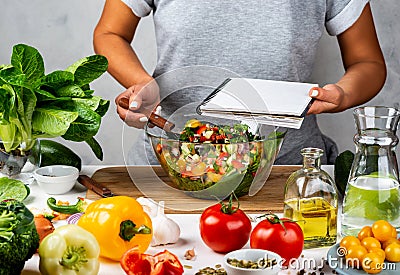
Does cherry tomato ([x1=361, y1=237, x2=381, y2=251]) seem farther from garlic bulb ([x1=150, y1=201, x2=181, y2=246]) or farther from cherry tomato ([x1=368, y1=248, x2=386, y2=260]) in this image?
garlic bulb ([x1=150, y1=201, x2=181, y2=246])

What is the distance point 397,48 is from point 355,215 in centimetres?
140

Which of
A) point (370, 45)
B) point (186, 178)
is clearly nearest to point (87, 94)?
point (186, 178)

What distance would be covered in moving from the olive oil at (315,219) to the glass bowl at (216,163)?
240mm

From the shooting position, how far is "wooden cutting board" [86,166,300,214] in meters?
1.66

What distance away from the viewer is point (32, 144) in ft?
5.69

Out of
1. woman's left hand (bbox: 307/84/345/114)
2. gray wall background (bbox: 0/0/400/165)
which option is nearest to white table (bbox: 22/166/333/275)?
woman's left hand (bbox: 307/84/345/114)

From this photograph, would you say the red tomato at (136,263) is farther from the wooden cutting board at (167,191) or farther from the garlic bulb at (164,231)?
the wooden cutting board at (167,191)

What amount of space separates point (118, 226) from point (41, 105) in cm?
50

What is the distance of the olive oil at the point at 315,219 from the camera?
1396 millimetres

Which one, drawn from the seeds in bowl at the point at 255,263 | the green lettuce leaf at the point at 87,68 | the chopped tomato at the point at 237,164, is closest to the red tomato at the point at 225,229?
the seeds in bowl at the point at 255,263

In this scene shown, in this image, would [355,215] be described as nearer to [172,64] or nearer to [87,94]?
[87,94]

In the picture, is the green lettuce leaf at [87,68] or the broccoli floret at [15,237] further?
the green lettuce leaf at [87,68]

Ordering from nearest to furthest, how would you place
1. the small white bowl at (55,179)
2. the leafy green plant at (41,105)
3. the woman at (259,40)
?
the leafy green plant at (41,105) < the small white bowl at (55,179) < the woman at (259,40)

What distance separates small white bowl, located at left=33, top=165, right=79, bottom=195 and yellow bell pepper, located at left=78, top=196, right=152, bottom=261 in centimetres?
41
